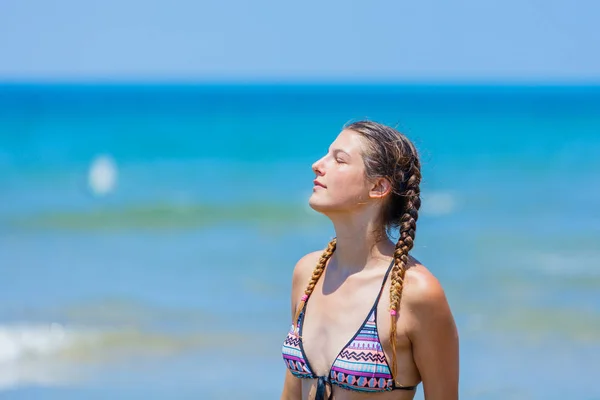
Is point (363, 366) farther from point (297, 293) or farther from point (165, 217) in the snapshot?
point (165, 217)

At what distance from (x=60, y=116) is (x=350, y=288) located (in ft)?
182

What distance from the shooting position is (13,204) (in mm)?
19484

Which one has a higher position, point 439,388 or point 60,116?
point 60,116

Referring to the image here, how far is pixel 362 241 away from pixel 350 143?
1.21 ft

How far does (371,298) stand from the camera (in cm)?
357

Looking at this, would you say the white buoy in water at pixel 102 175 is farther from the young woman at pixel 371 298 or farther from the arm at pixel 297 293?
the young woman at pixel 371 298

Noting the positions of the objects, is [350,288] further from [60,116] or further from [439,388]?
[60,116]

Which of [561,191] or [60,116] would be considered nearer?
[561,191]

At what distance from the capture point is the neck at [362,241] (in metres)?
3.64

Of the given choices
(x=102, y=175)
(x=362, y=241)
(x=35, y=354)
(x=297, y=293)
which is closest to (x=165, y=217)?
(x=35, y=354)

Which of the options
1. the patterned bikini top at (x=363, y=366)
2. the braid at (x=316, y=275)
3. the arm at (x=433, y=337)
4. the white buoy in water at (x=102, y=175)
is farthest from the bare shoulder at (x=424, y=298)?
the white buoy in water at (x=102, y=175)

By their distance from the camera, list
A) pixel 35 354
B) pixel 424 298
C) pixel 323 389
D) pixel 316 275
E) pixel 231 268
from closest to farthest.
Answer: pixel 424 298
pixel 323 389
pixel 316 275
pixel 35 354
pixel 231 268

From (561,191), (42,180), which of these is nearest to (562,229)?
(561,191)

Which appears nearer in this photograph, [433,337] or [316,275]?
[433,337]
